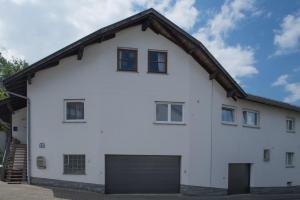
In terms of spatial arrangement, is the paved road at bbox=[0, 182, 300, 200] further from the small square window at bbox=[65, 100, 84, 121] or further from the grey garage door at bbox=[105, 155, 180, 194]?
the small square window at bbox=[65, 100, 84, 121]

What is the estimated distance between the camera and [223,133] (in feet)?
69.6

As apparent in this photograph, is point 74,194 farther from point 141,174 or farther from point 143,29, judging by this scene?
point 143,29

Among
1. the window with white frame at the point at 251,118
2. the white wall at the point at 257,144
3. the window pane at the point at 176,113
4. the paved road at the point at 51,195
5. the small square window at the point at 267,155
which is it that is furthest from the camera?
the small square window at the point at 267,155

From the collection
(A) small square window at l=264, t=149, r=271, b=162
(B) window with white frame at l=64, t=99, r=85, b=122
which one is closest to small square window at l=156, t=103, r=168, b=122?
(B) window with white frame at l=64, t=99, r=85, b=122

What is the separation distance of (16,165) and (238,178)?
12.2 m

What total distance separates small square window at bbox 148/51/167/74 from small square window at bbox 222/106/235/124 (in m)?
4.39

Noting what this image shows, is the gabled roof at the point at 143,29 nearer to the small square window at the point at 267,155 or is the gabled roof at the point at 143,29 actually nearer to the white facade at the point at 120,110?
the white facade at the point at 120,110

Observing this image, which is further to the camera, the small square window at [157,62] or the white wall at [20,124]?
the white wall at [20,124]

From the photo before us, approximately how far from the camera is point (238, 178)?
22.5 meters

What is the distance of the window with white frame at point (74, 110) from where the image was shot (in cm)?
1908

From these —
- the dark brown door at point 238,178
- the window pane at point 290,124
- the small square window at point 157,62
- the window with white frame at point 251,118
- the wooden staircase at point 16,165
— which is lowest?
the dark brown door at point 238,178

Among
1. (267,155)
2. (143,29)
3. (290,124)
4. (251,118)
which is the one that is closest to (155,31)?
(143,29)

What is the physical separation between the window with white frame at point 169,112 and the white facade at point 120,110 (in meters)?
0.26

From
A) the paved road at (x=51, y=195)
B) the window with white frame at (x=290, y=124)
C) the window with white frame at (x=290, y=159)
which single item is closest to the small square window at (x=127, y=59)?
the paved road at (x=51, y=195)
